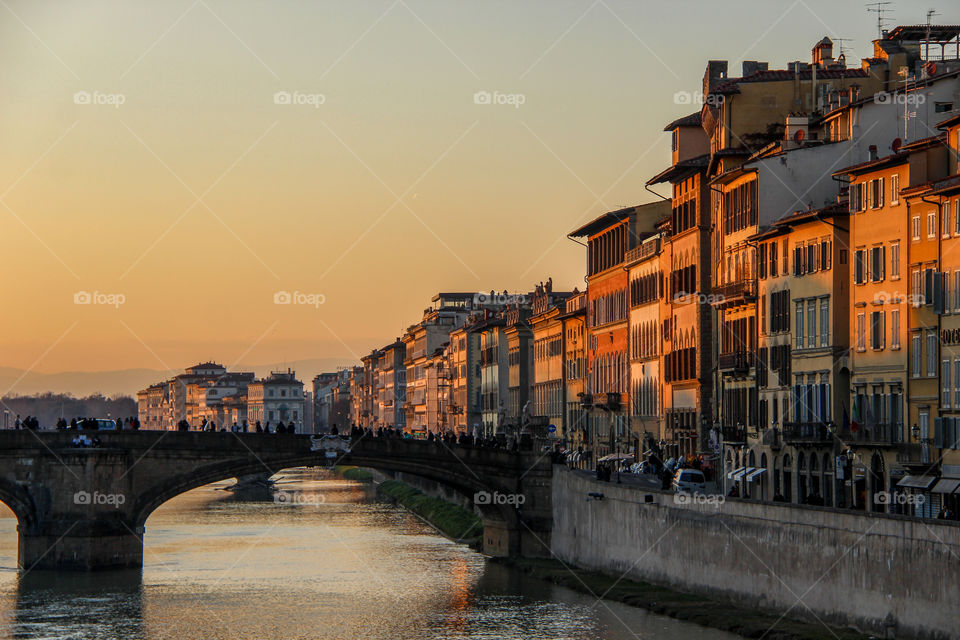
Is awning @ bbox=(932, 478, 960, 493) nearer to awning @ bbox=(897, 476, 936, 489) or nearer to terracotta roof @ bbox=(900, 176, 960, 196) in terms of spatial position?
awning @ bbox=(897, 476, 936, 489)

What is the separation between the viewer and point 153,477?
6394 centimetres

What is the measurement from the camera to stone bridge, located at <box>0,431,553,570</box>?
61.7 metres

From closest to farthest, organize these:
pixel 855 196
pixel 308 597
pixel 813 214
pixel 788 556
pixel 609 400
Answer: pixel 788 556 < pixel 855 196 < pixel 813 214 < pixel 308 597 < pixel 609 400

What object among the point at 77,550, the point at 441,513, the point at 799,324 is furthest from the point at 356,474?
the point at 799,324

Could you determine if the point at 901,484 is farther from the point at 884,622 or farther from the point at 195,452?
the point at 195,452

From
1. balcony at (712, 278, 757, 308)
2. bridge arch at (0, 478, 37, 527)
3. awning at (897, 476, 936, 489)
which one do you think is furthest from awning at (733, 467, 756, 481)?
bridge arch at (0, 478, 37, 527)

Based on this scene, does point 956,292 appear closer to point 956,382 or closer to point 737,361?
point 956,382

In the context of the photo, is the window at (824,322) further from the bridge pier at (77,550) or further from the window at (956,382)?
the bridge pier at (77,550)

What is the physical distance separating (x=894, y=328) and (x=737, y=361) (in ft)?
42.9

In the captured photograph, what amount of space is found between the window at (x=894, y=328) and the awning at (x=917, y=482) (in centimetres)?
410

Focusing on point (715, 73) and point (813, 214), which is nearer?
point (813, 214)

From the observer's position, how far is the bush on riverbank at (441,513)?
79.8 metres

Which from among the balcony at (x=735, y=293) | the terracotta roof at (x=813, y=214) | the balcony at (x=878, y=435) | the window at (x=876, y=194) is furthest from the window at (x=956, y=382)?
the balcony at (x=735, y=293)

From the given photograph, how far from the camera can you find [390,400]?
188000 millimetres
